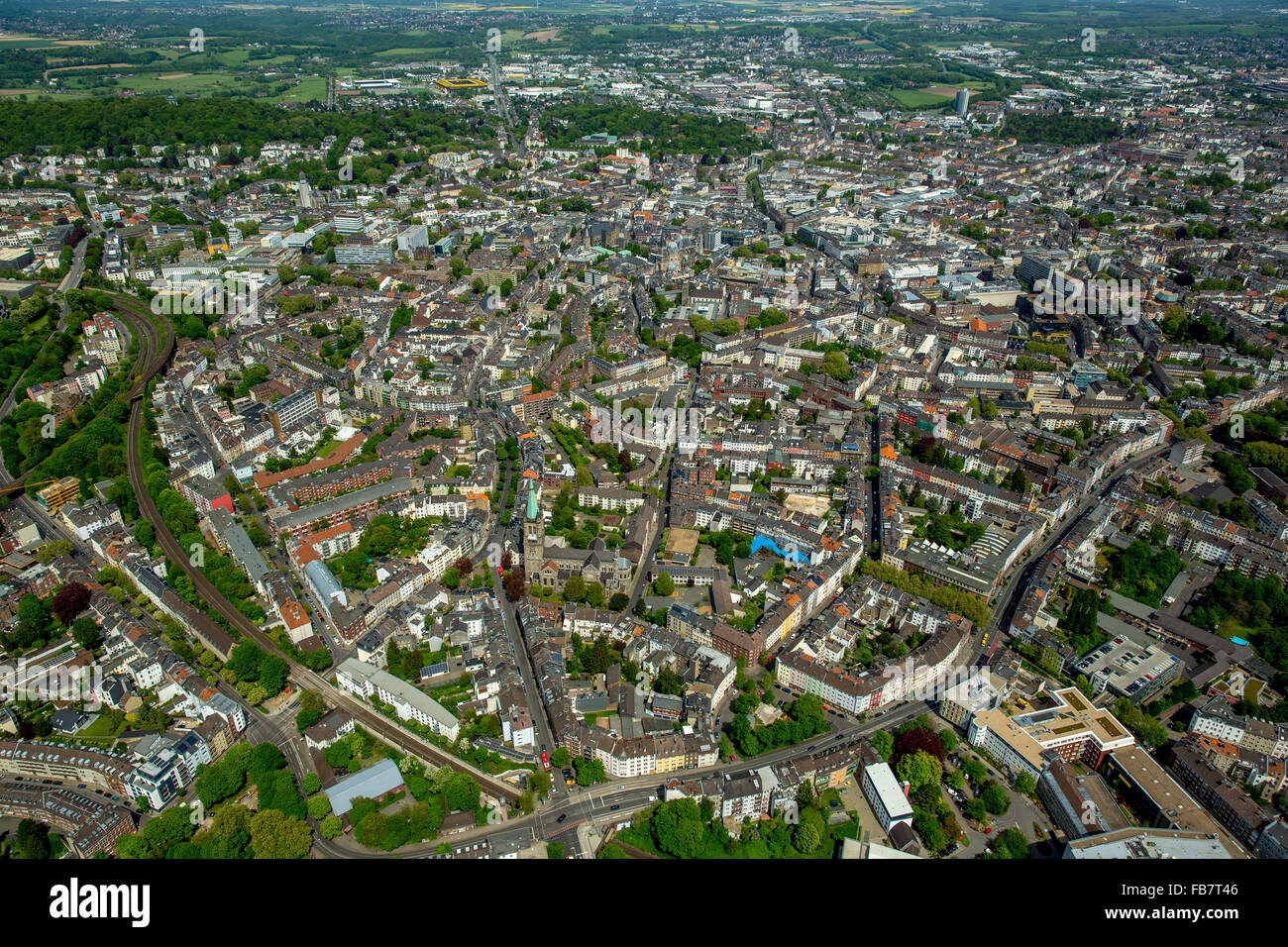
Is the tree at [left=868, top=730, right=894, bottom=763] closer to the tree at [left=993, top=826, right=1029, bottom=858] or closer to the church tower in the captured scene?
the tree at [left=993, top=826, right=1029, bottom=858]

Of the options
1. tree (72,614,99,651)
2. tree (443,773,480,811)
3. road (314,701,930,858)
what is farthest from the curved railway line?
tree (72,614,99,651)

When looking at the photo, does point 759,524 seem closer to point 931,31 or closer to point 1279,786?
point 1279,786

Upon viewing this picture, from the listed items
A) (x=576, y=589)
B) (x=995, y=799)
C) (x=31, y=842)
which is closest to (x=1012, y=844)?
(x=995, y=799)

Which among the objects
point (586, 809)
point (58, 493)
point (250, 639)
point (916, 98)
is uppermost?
point (916, 98)

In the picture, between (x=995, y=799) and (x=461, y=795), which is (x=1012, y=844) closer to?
(x=995, y=799)

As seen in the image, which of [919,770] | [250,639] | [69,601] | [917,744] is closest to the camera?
A: [919,770]

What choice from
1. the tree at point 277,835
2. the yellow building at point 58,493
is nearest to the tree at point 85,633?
the yellow building at point 58,493

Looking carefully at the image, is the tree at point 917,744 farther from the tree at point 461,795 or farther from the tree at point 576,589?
the tree at point 461,795
